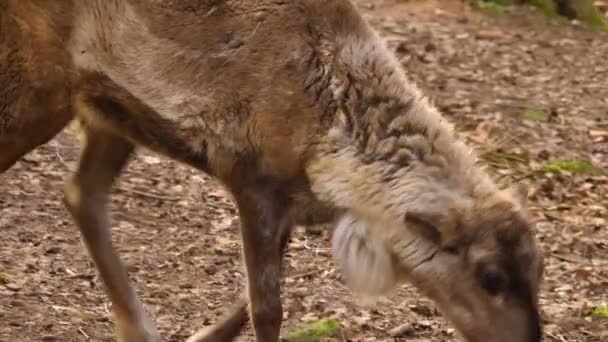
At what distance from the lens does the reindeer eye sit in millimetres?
5695

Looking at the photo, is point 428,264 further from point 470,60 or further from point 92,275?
point 470,60

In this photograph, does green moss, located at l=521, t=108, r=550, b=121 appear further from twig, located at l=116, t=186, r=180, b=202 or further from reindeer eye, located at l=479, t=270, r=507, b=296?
reindeer eye, located at l=479, t=270, r=507, b=296

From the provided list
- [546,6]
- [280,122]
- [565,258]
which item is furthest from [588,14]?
[280,122]

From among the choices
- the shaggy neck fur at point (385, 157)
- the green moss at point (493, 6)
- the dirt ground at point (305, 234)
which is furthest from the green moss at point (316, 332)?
the green moss at point (493, 6)

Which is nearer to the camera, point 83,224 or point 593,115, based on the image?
point 83,224

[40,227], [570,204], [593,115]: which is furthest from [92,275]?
[593,115]

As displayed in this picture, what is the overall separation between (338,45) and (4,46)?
1.52 m

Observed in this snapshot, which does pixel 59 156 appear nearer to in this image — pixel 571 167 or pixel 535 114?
pixel 571 167

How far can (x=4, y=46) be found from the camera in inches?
235

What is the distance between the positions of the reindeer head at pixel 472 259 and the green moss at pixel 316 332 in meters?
0.88

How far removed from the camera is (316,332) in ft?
22.2

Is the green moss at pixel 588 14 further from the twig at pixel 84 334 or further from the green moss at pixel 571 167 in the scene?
the twig at pixel 84 334

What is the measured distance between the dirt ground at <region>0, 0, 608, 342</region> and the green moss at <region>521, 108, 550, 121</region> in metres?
0.02

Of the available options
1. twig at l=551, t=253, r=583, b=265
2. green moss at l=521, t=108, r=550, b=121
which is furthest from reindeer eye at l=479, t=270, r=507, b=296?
green moss at l=521, t=108, r=550, b=121
